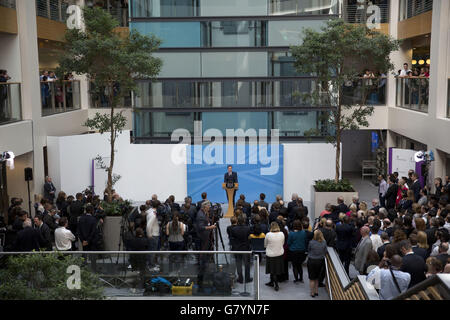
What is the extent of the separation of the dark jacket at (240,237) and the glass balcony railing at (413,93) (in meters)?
10.5

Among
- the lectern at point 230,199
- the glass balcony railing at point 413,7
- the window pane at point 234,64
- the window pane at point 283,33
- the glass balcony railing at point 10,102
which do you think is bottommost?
the lectern at point 230,199

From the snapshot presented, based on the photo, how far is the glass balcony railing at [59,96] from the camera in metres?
19.5

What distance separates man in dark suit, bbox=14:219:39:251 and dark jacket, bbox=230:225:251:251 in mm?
3905

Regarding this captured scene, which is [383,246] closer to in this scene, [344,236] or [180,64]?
[344,236]

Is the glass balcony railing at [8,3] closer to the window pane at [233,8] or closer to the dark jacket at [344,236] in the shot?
the window pane at [233,8]

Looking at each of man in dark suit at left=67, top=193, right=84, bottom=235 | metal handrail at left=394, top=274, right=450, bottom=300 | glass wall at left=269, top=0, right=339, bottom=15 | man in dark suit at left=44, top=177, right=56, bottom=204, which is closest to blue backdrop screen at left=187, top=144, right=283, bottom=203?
glass wall at left=269, top=0, right=339, bottom=15

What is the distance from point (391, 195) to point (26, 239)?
10.5 meters

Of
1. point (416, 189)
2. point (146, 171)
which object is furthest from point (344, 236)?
point (146, 171)

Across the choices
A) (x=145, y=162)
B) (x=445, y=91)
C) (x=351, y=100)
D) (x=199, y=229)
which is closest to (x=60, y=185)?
(x=145, y=162)

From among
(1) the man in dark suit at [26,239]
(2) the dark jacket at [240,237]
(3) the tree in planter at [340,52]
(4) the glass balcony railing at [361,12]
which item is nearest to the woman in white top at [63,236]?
(1) the man in dark suit at [26,239]

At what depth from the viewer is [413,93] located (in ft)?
67.5

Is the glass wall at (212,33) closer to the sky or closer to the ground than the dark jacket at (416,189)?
closer to the sky

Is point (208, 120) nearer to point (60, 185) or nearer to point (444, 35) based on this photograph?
point (60, 185)

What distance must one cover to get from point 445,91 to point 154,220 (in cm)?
1048
